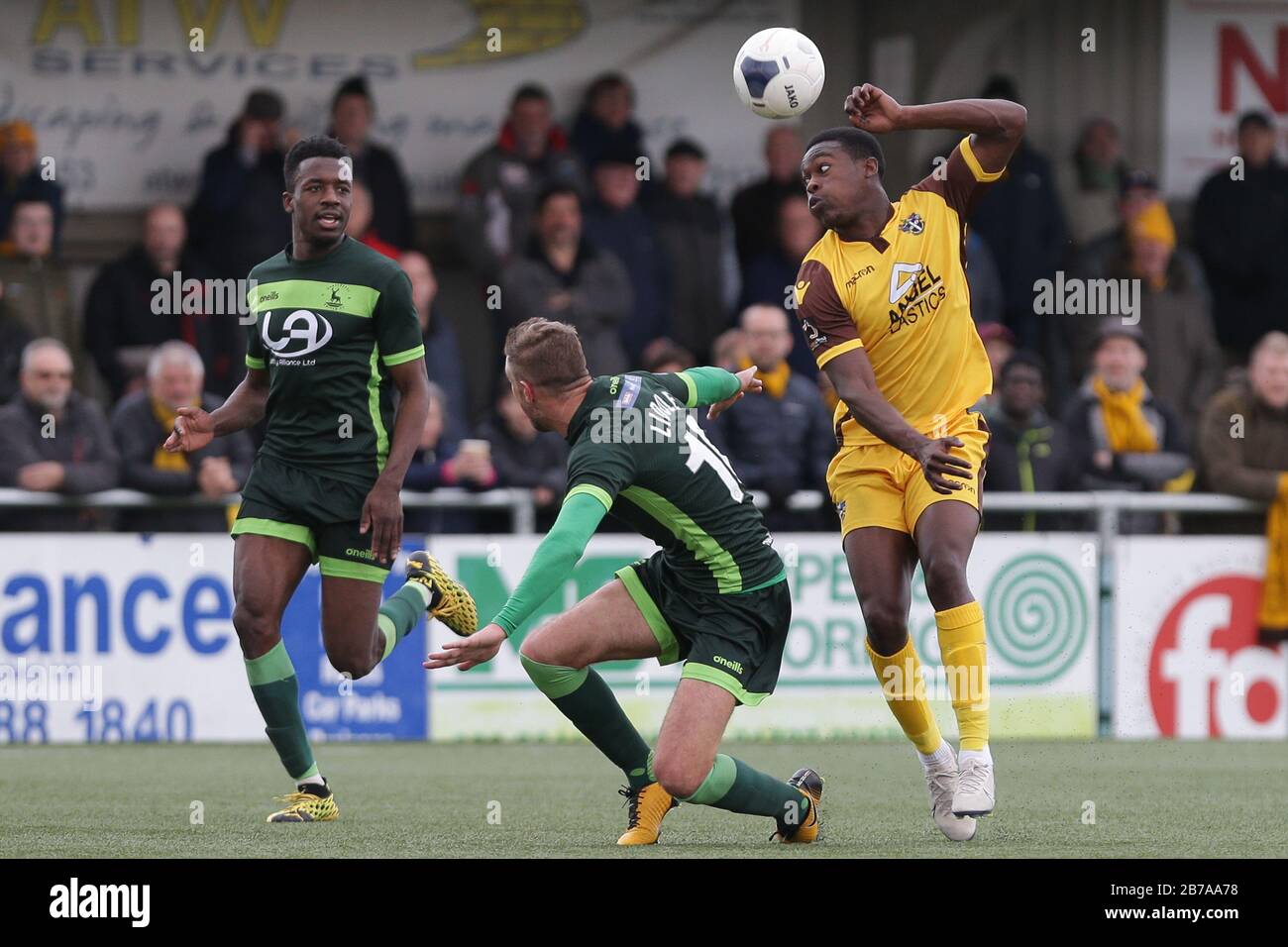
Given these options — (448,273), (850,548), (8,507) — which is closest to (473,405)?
(448,273)

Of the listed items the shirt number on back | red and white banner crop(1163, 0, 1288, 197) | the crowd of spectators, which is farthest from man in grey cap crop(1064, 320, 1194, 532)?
the shirt number on back

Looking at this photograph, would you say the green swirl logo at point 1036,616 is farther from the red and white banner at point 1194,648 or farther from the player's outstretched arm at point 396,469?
the player's outstretched arm at point 396,469

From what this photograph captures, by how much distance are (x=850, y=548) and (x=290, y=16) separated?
9.25 m

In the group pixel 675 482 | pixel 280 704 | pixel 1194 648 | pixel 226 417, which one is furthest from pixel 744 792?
pixel 1194 648

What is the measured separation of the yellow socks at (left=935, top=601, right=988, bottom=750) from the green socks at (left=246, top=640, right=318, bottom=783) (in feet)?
8.09

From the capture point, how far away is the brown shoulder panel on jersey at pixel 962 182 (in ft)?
25.2

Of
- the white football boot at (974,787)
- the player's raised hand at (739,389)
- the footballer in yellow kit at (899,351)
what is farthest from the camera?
the player's raised hand at (739,389)

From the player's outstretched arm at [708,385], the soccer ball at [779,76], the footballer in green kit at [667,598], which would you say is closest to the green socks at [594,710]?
the footballer in green kit at [667,598]

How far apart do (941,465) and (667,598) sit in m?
1.04

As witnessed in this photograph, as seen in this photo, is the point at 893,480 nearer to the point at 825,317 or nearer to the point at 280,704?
the point at 825,317

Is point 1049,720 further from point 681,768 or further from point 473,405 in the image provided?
point 681,768

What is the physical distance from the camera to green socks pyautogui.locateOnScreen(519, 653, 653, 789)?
7.11 m

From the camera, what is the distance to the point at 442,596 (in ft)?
27.0

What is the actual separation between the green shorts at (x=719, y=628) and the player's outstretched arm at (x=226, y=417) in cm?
184
